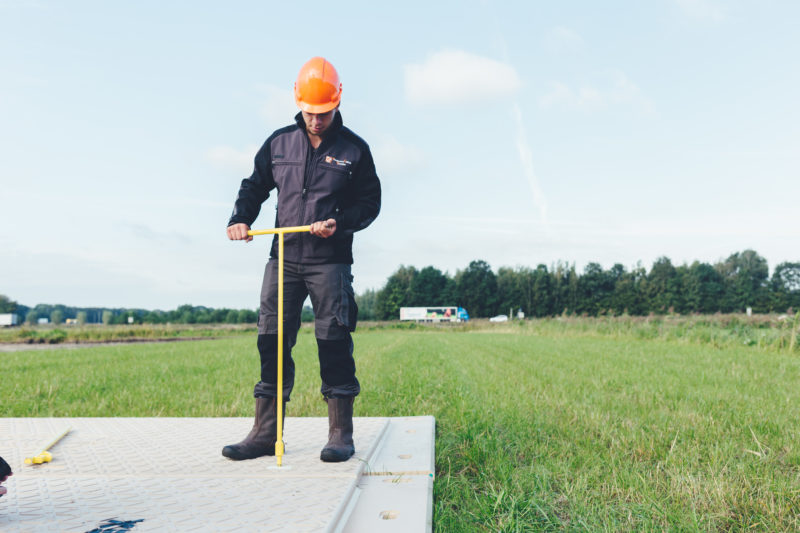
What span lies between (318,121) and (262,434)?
1.81 m

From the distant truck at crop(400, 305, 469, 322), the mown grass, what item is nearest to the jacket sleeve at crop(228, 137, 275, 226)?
the mown grass

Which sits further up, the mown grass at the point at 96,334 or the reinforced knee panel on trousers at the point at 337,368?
the reinforced knee panel on trousers at the point at 337,368

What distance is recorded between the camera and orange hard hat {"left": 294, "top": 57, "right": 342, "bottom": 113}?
3035 mm

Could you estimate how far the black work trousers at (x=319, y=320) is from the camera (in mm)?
3172

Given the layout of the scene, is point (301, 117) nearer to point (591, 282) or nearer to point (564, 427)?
point (564, 427)

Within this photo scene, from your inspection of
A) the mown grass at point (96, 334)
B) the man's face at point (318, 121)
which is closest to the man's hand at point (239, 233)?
the man's face at point (318, 121)

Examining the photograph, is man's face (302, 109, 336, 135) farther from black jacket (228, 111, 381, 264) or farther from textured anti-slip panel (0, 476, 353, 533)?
textured anti-slip panel (0, 476, 353, 533)

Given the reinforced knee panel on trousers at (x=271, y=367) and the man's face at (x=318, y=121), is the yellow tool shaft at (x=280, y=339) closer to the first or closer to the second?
the reinforced knee panel on trousers at (x=271, y=367)

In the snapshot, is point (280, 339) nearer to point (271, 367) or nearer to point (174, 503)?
point (271, 367)

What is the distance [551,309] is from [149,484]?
8865 centimetres

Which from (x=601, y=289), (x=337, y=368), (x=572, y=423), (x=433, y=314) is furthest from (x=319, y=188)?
(x=601, y=289)

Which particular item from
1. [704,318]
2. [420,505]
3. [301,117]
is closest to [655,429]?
[420,505]

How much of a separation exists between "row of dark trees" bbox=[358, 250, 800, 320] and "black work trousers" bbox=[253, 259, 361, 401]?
71931 mm

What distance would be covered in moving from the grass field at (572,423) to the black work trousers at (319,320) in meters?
0.81
